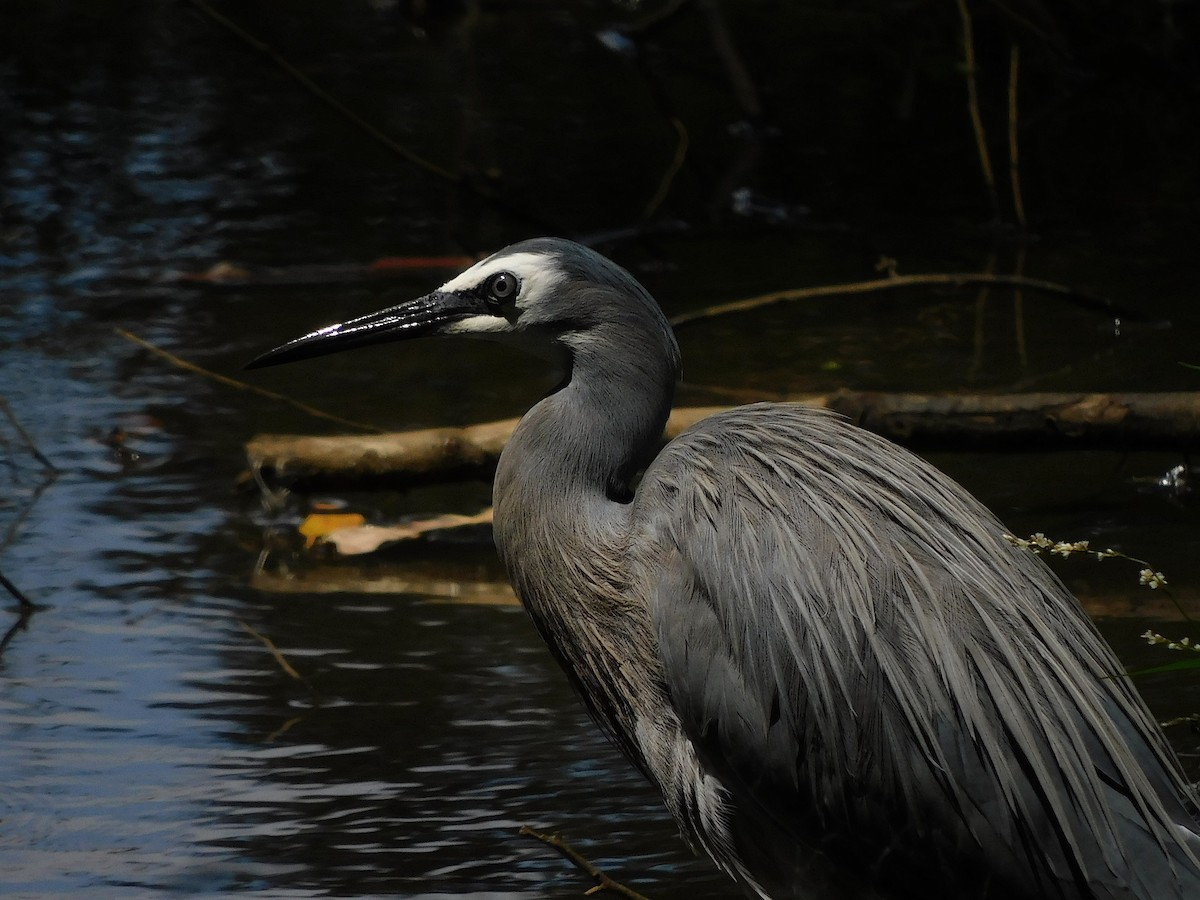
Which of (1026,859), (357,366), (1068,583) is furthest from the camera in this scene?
(357,366)

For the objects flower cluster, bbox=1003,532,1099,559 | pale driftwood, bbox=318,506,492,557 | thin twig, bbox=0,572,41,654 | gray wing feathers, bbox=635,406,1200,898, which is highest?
flower cluster, bbox=1003,532,1099,559

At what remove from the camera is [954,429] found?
6016mm

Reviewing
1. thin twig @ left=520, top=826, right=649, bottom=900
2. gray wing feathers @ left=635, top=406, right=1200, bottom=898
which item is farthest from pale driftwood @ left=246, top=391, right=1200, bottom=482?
thin twig @ left=520, top=826, right=649, bottom=900

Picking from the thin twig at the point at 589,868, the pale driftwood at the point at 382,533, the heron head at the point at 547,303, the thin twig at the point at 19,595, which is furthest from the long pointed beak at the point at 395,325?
the pale driftwood at the point at 382,533

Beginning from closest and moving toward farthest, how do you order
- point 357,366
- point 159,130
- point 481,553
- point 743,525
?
point 743,525
point 481,553
point 357,366
point 159,130

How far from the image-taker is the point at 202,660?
545 centimetres

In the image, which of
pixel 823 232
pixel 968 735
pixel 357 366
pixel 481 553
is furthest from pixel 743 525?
pixel 823 232

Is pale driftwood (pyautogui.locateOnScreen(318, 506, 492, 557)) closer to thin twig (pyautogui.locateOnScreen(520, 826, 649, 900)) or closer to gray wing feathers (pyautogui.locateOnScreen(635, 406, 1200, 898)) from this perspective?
thin twig (pyautogui.locateOnScreen(520, 826, 649, 900))

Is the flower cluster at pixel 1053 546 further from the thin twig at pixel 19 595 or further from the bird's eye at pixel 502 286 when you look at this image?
the thin twig at pixel 19 595

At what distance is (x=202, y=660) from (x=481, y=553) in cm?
122

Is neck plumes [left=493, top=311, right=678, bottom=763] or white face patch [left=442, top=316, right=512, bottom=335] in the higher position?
white face patch [left=442, top=316, right=512, bottom=335]

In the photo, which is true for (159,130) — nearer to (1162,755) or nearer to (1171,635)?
(1171,635)

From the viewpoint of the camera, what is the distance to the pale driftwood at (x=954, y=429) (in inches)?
234

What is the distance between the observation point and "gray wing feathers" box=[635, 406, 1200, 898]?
3408 millimetres
